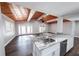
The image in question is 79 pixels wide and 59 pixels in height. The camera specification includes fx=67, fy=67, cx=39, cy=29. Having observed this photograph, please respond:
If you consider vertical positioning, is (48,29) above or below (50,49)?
above

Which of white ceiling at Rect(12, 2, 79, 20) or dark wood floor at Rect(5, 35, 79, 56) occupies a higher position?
white ceiling at Rect(12, 2, 79, 20)

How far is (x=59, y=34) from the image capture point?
2449 millimetres

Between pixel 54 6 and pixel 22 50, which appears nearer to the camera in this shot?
pixel 54 6

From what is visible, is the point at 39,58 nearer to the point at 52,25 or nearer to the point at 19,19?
the point at 52,25

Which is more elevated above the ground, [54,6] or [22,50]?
[54,6]

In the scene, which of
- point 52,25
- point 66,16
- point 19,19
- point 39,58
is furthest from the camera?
point 19,19

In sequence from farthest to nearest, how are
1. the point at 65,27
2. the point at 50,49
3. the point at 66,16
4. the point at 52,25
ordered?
the point at 66,16, the point at 65,27, the point at 52,25, the point at 50,49

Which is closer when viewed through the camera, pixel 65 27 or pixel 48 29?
pixel 48 29

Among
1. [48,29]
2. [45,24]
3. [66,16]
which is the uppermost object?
[66,16]

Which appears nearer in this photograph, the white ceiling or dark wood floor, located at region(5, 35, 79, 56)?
the white ceiling

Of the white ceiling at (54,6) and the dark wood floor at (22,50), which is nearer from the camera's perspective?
the white ceiling at (54,6)

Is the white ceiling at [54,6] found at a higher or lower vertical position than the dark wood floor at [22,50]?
higher

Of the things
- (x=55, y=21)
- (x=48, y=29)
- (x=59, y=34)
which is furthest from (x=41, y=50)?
(x=59, y=34)

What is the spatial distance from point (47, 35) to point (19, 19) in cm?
333
